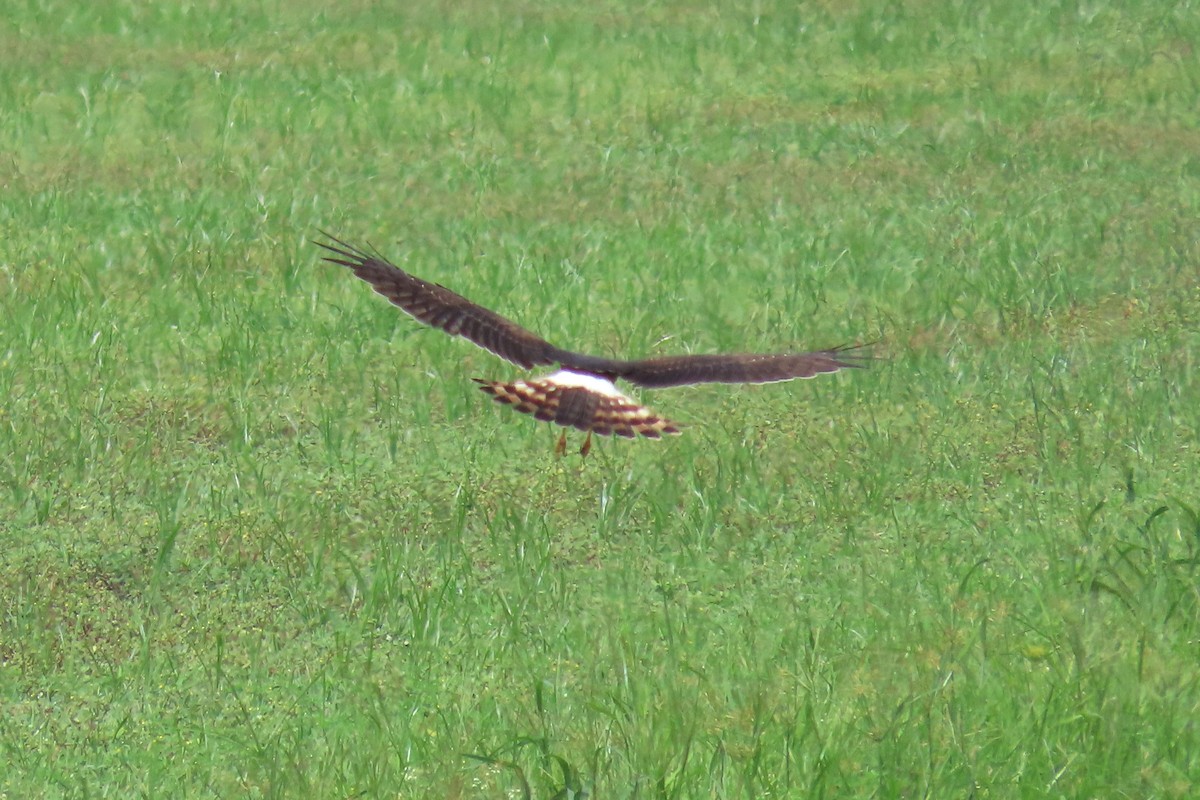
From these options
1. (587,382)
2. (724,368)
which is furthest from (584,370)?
(724,368)

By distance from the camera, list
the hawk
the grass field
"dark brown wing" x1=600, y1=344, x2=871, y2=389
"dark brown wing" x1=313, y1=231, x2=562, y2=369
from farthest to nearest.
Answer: "dark brown wing" x1=313, y1=231, x2=562, y2=369
"dark brown wing" x1=600, y1=344, x2=871, y2=389
the hawk
the grass field

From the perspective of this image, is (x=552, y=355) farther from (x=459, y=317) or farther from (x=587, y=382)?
(x=459, y=317)

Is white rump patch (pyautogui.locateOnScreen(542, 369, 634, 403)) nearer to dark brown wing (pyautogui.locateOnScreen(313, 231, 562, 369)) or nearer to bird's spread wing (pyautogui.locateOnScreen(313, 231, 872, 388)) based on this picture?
bird's spread wing (pyautogui.locateOnScreen(313, 231, 872, 388))

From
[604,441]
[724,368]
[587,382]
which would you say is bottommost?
[604,441]

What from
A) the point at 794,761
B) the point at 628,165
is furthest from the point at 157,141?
the point at 794,761

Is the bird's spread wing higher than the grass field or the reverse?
higher

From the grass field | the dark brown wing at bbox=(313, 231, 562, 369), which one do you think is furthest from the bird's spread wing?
the grass field

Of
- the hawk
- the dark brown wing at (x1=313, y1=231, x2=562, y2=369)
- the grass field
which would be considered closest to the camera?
the grass field

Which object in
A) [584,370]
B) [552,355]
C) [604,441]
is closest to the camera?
[584,370]

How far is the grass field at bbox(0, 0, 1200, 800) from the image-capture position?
4.91 meters

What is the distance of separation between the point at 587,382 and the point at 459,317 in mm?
792

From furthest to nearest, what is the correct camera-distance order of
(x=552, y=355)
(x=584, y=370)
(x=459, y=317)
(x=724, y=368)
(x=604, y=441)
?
(x=604, y=441), (x=459, y=317), (x=552, y=355), (x=584, y=370), (x=724, y=368)

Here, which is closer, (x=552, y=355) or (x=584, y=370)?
(x=584, y=370)

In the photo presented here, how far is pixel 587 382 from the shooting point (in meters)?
6.38
